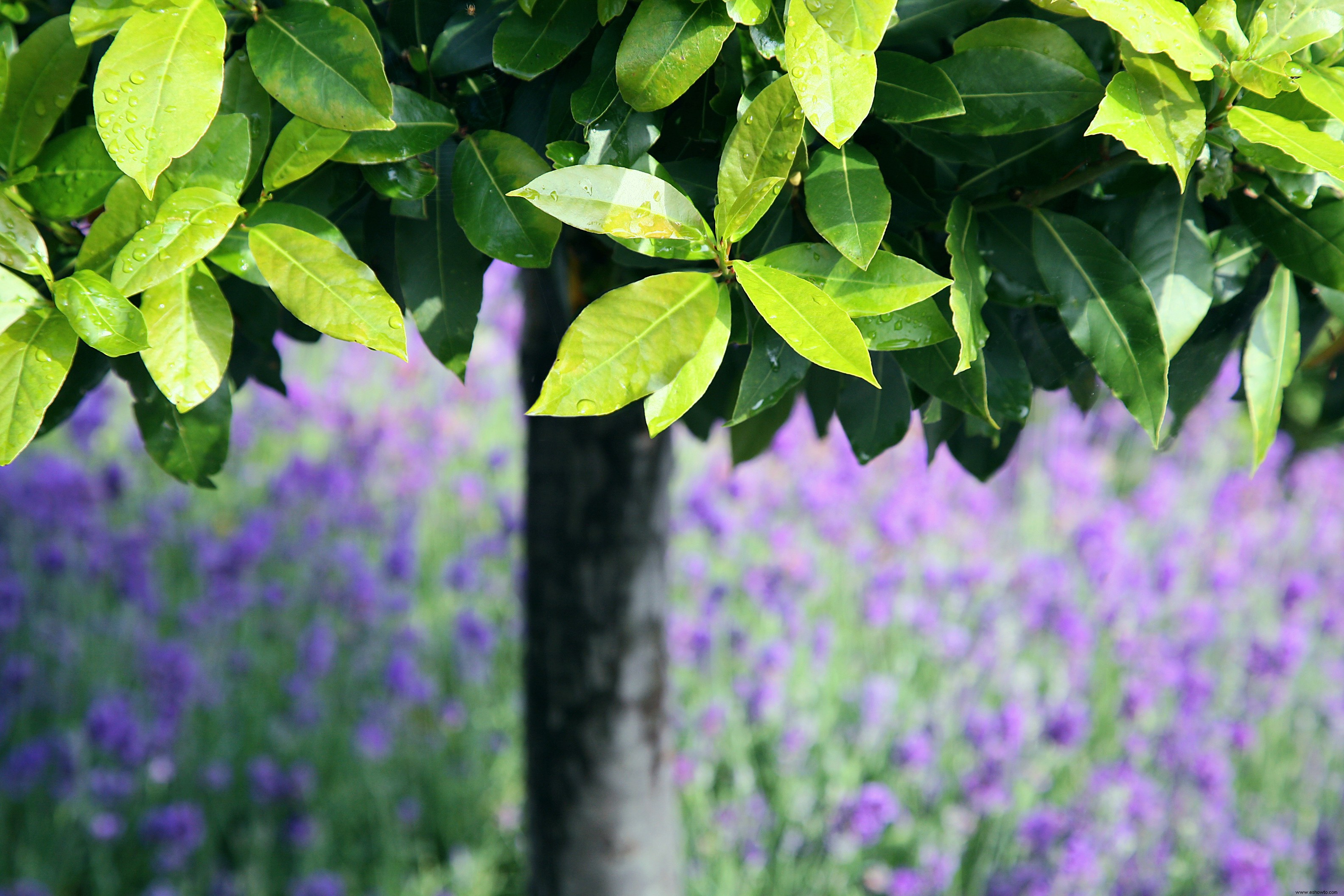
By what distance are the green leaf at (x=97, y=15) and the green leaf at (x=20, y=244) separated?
11 centimetres

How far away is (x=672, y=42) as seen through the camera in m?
0.52

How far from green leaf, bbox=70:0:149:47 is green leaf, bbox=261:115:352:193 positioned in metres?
0.10

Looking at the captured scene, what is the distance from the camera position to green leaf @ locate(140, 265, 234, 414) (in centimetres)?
54

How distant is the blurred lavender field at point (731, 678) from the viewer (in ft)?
7.50

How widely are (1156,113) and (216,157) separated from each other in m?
0.53

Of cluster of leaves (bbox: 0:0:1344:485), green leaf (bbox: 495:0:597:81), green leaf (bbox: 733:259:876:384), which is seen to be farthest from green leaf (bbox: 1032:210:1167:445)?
green leaf (bbox: 495:0:597:81)

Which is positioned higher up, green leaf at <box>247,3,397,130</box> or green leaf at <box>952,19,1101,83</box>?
green leaf at <box>952,19,1101,83</box>

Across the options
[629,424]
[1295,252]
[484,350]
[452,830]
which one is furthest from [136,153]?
[484,350]

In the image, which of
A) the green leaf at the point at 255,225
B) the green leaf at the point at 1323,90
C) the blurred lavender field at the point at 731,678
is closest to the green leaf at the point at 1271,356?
the green leaf at the point at 1323,90

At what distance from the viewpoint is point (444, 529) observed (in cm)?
343

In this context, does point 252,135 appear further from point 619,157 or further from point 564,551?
point 564,551

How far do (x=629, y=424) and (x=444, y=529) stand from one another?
7.51 ft

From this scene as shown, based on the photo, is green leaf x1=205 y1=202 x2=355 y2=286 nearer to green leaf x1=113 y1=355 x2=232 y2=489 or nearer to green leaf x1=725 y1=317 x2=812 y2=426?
green leaf x1=113 y1=355 x2=232 y2=489

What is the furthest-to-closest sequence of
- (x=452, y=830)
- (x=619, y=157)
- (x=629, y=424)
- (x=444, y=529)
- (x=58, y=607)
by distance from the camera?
(x=444, y=529) → (x=58, y=607) → (x=452, y=830) → (x=629, y=424) → (x=619, y=157)
